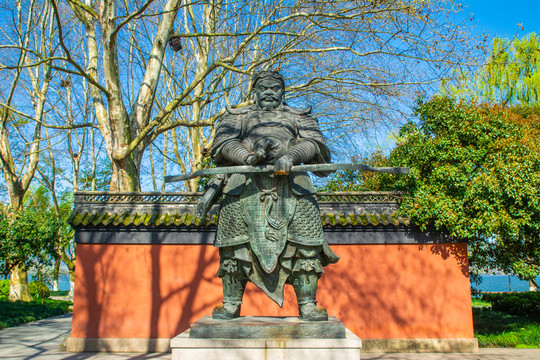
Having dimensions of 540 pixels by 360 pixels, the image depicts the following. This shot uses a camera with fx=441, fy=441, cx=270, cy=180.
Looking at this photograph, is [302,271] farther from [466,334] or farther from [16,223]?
[16,223]

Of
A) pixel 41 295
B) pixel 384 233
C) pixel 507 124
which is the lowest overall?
pixel 41 295

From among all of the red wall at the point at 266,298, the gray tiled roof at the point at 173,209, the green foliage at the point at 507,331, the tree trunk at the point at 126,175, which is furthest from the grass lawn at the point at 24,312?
the green foliage at the point at 507,331

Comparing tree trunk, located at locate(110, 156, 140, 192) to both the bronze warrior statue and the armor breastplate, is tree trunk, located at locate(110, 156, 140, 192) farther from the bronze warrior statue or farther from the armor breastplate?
the bronze warrior statue

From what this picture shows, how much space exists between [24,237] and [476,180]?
12279mm

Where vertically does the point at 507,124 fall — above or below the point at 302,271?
above

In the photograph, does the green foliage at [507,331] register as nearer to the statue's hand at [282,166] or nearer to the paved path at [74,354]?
the paved path at [74,354]

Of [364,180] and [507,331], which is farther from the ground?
[364,180]

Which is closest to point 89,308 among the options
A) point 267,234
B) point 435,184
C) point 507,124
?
point 267,234

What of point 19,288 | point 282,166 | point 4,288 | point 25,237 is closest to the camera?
point 282,166

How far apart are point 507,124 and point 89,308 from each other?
30.9ft

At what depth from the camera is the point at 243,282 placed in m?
3.80

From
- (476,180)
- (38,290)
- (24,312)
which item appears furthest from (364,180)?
(38,290)

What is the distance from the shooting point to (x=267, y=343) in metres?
3.26

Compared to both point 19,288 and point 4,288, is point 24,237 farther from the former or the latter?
point 4,288
